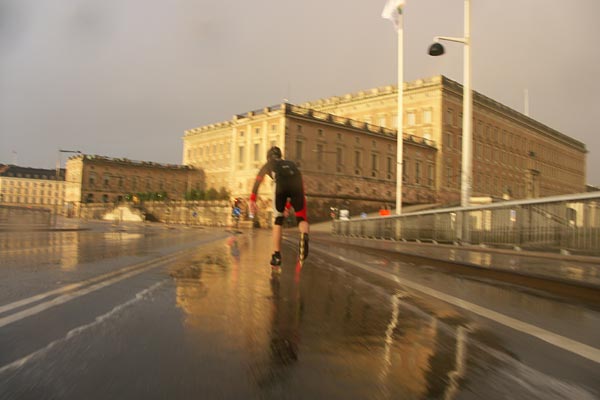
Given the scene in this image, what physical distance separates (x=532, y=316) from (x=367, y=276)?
3475 millimetres

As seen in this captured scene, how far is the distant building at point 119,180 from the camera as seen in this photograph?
102 m

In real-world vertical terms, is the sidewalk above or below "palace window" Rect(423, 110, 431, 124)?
below

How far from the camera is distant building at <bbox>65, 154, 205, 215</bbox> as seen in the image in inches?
4021

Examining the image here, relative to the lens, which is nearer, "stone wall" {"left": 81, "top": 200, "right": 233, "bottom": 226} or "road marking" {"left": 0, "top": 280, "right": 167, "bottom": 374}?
"road marking" {"left": 0, "top": 280, "right": 167, "bottom": 374}

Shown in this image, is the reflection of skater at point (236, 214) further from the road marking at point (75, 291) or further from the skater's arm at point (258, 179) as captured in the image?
the skater's arm at point (258, 179)

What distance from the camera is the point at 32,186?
138875 millimetres

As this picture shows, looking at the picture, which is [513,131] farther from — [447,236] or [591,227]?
[591,227]

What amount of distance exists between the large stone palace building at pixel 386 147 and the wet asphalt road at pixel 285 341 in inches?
2338

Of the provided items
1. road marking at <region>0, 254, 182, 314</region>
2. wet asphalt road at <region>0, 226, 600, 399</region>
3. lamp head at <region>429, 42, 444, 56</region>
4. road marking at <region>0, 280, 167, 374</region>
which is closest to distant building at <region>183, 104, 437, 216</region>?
lamp head at <region>429, 42, 444, 56</region>

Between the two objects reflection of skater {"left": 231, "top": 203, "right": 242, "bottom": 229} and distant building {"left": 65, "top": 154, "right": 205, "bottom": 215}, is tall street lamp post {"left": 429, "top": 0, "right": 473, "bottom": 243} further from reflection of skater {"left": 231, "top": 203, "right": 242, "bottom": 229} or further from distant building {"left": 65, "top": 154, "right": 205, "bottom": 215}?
distant building {"left": 65, "top": 154, "right": 205, "bottom": 215}

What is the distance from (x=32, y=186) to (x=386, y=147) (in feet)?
353

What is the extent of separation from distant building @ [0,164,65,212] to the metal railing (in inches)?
4941

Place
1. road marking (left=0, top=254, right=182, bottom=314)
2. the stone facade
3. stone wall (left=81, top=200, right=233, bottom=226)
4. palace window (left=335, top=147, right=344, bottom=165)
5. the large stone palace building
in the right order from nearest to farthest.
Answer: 1. road marking (left=0, top=254, right=182, bottom=314)
2. the large stone palace building
3. palace window (left=335, top=147, right=344, bottom=165)
4. stone wall (left=81, top=200, right=233, bottom=226)
5. the stone facade

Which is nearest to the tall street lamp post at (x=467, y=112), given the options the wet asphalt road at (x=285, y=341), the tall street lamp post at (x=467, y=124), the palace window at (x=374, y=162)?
the tall street lamp post at (x=467, y=124)
